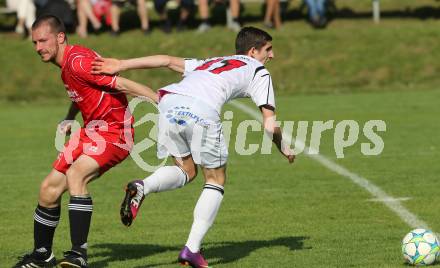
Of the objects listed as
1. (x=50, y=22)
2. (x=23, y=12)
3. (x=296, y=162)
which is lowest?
(x=23, y=12)

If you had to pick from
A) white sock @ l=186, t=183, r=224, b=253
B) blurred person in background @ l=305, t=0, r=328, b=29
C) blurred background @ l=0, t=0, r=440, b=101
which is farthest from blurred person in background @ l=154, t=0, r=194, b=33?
white sock @ l=186, t=183, r=224, b=253

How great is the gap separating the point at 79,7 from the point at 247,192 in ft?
51.9

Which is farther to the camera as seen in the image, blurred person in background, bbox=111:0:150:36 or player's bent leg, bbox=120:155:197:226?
blurred person in background, bbox=111:0:150:36

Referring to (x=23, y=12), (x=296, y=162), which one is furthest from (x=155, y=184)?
(x=23, y=12)

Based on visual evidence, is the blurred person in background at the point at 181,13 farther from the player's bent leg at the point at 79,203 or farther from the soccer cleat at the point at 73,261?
the soccer cleat at the point at 73,261

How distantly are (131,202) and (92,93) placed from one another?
92 centimetres

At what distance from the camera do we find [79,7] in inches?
1069

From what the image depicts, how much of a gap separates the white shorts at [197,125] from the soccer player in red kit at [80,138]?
18cm

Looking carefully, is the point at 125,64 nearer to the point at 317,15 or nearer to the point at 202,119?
the point at 202,119

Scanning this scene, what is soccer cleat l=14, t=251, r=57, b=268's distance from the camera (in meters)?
8.42

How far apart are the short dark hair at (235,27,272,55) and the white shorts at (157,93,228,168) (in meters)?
0.72

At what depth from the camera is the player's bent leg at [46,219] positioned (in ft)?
27.2

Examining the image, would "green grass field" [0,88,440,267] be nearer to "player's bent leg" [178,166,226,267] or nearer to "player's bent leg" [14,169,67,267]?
"player's bent leg" [14,169,67,267]

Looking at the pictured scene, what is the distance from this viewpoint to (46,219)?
836 cm
